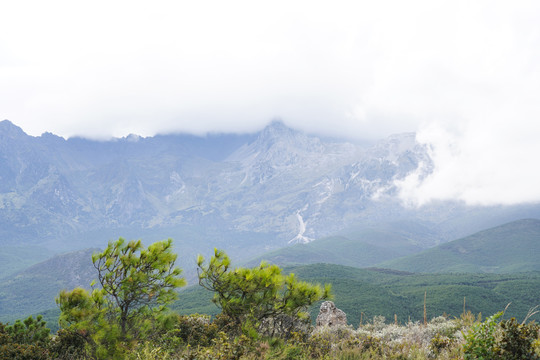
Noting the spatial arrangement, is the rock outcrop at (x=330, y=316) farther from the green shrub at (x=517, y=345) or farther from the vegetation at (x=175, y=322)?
the green shrub at (x=517, y=345)

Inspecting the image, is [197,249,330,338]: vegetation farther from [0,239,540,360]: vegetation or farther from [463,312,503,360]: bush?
[463,312,503,360]: bush

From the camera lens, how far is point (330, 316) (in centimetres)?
1839

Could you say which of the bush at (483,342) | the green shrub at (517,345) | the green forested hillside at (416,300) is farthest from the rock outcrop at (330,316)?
the green forested hillside at (416,300)

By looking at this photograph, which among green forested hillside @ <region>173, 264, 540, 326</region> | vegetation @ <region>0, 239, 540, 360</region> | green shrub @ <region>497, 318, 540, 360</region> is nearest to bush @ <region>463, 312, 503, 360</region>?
green shrub @ <region>497, 318, 540, 360</region>

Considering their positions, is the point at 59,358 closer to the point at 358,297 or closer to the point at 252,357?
the point at 252,357

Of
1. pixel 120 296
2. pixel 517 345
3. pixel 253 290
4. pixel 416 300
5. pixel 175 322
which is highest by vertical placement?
pixel 120 296

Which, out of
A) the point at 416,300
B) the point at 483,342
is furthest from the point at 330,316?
the point at 416,300

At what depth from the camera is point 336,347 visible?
10.7 m

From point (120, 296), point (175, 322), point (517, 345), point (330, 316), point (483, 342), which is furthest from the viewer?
point (330, 316)

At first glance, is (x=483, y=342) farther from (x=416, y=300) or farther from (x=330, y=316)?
(x=416, y=300)

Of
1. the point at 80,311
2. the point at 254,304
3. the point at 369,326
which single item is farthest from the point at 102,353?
the point at 369,326

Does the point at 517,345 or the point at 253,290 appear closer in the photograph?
the point at 517,345

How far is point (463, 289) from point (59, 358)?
6384 inches

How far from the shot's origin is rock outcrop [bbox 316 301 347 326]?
18.0 metres
